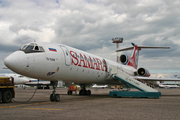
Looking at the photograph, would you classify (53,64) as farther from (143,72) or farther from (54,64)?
(143,72)

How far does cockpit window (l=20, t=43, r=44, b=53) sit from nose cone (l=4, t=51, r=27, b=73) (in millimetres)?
674

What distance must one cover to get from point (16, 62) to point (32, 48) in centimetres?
158

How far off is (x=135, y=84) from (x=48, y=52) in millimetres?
9788

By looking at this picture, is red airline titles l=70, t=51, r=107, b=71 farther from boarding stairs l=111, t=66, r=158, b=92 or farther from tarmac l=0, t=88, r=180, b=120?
tarmac l=0, t=88, r=180, b=120

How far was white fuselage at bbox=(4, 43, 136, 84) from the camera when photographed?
9688 millimetres

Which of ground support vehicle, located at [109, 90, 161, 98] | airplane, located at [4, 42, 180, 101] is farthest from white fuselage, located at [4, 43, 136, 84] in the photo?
ground support vehicle, located at [109, 90, 161, 98]

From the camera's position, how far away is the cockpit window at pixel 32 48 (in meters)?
10.5

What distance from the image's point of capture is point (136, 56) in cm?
3059

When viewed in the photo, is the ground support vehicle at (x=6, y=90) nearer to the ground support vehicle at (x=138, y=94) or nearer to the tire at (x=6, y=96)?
the tire at (x=6, y=96)

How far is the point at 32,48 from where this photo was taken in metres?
10.7

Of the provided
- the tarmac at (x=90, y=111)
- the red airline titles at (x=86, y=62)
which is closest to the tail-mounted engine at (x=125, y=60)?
the red airline titles at (x=86, y=62)

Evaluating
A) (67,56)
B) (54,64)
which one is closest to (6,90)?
(54,64)

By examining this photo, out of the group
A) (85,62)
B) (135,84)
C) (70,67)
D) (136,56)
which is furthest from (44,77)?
(136,56)

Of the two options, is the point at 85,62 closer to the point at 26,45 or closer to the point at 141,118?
the point at 26,45
